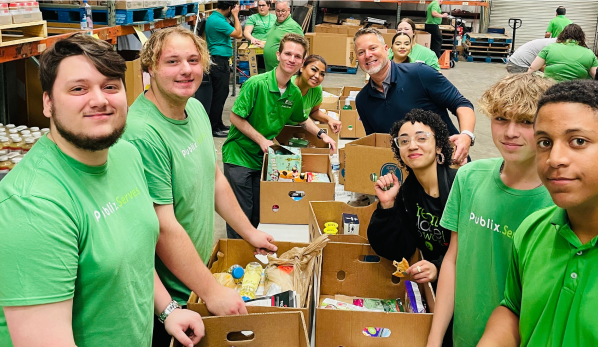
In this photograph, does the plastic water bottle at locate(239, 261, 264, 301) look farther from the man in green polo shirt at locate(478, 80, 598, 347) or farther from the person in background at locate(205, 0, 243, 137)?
the person in background at locate(205, 0, 243, 137)

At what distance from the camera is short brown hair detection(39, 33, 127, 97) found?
1427 millimetres

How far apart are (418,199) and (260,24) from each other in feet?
26.4

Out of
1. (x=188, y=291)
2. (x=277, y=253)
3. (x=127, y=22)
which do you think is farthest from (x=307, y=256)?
(x=127, y=22)

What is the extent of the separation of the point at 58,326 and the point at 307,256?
1.32 meters

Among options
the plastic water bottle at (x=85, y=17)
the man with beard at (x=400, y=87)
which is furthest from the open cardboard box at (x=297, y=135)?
the plastic water bottle at (x=85, y=17)

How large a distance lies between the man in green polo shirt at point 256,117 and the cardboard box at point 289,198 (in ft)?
1.36

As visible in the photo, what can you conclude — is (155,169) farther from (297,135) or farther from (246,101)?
(297,135)

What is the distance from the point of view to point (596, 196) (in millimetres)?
1150

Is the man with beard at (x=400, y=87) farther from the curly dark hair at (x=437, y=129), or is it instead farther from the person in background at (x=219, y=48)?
the person in background at (x=219, y=48)

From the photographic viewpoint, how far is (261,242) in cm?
260

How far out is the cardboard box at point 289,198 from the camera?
136 inches

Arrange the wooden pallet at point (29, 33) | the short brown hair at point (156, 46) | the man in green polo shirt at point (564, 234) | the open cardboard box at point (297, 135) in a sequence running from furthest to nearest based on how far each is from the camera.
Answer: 1. the open cardboard box at point (297, 135)
2. the wooden pallet at point (29, 33)
3. the short brown hair at point (156, 46)
4. the man in green polo shirt at point (564, 234)

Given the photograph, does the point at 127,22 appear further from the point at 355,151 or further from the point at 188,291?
the point at 188,291

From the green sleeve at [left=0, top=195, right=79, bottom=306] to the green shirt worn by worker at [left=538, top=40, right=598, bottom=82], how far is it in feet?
24.5
